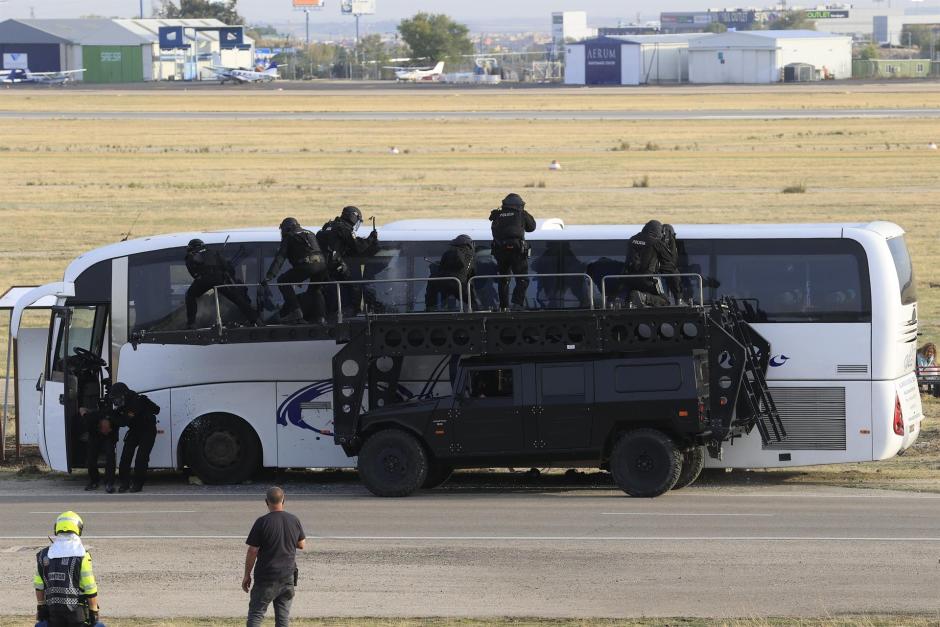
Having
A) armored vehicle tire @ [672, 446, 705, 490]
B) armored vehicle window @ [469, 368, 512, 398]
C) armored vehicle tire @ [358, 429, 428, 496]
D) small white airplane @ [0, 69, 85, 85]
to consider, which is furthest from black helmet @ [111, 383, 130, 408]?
small white airplane @ [0, 69, 85, 85]

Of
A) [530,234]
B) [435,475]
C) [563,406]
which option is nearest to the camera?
[563,406]

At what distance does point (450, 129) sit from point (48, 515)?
71.8 m

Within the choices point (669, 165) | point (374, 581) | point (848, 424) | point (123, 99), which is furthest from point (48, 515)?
point (123, 99)

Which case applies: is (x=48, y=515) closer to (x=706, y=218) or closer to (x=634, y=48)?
(x=706, y=218)

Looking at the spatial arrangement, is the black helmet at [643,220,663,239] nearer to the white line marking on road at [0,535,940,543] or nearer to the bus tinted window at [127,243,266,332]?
the white line marking on road at [0,535,940,543]

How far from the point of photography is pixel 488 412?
17.4 meters

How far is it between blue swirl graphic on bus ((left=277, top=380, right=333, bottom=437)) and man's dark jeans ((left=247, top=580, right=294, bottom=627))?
7759 mm

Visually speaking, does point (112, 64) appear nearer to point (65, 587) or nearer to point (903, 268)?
point (903, 268)

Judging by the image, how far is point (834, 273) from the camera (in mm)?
17469

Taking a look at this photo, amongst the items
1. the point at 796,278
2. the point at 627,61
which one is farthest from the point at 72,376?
the point at 627,61

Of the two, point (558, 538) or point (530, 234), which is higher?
point (530, 234)

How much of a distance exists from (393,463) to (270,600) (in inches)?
278

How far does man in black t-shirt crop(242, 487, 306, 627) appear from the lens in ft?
35.1

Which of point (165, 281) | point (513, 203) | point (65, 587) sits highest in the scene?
point (513, 203)
